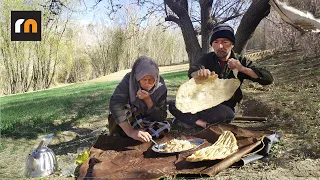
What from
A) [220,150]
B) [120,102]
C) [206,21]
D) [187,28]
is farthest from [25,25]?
[220,150]

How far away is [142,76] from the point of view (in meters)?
2.59

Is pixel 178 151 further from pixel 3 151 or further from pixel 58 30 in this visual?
pixel 58 30

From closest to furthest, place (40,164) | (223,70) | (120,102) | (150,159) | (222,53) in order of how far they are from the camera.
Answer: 1. (150,159)
2. (40,164)
3. (120,102)
4. (222,53)
5. (223,70)

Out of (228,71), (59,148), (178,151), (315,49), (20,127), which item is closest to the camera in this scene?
(178,151)

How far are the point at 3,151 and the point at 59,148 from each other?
59 centimetres

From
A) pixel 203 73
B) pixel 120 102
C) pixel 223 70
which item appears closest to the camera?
pixel 120 102

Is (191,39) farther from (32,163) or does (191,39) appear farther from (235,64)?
(32,163)

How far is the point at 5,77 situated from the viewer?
15641 millimetres

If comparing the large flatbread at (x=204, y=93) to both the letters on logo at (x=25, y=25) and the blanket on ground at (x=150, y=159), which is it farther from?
the letters on logo at (x=25, y=25)

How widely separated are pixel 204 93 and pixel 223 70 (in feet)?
0.97

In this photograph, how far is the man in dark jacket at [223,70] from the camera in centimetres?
281

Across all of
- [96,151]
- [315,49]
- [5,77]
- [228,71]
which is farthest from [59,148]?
[5,77]

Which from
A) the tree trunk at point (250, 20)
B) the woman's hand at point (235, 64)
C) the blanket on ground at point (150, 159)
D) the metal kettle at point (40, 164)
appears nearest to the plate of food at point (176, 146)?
the blanket on ground at point (150, 159)

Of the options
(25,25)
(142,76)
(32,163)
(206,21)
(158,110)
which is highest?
(206,21)
